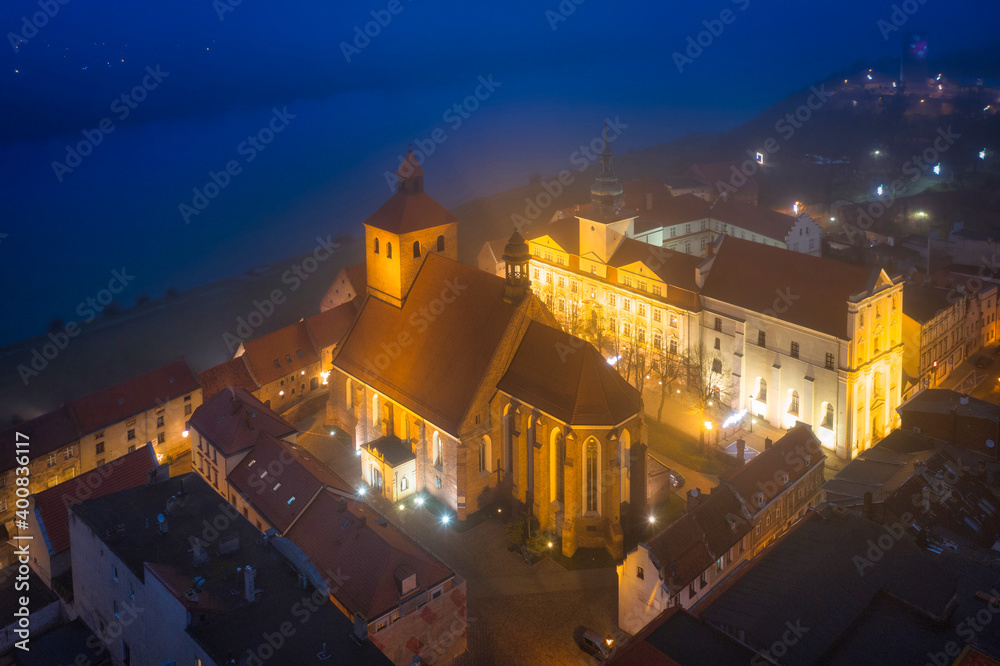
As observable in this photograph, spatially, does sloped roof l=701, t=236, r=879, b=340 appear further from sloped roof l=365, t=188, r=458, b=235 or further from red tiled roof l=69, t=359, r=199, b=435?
red tiled roof l=69, t=359, r=199, b=435

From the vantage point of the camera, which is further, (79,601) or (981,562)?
(79,601)

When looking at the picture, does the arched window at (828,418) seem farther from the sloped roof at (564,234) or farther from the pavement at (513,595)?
the sloped roof at (564,234)

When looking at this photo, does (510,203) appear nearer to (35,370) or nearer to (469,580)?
(35,370)

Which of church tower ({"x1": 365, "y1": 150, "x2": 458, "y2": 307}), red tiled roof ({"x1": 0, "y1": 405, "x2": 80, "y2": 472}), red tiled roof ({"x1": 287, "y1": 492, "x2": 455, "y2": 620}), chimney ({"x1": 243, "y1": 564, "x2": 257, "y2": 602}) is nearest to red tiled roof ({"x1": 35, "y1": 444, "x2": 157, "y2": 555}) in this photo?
red tiled roof ({"x1": 0, "y1": 405, "x2": 80, "y2": 472})

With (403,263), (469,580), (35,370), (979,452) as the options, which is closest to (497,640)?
(469,580)

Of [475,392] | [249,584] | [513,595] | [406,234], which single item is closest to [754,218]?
[406,234]

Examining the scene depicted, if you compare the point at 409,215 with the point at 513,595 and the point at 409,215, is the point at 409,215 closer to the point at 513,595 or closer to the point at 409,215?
the point at 409,215
